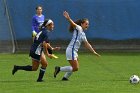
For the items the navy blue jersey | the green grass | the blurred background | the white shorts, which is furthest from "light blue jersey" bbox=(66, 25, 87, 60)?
the blurred background

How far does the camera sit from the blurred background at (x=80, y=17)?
25578 mm

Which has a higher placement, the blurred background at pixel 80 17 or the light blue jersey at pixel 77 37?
the light blue jersey at pixel 77 37

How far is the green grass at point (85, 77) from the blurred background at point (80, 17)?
4.64 feet

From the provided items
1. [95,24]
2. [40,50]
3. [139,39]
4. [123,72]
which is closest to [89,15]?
[95,24]

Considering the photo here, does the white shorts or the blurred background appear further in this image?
the blurred background

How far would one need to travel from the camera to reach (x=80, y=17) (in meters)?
25.7

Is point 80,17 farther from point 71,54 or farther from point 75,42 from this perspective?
point 71,54

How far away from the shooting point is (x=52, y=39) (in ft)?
84.5

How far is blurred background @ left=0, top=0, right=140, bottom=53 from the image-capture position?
25578mm

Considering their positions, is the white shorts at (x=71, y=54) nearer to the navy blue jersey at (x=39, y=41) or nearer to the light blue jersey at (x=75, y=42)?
Answer: the light blue jersey at (x=75, y=42)

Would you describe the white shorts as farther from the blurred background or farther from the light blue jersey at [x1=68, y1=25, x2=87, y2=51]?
the blurred background

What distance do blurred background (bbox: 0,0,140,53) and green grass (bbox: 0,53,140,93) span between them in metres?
1.41

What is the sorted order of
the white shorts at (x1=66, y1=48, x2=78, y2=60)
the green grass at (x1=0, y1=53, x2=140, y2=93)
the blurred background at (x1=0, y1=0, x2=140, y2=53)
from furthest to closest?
the blurred background at (x1=0, y1=0, x2=140, y2=53), the white shorts at (x1=66, y1=48, x2=78, y2=60), the green grass at (x1=0, y1=53, x2=140, y2=93)

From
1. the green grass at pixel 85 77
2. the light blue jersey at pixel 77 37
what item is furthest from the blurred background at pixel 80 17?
the light blue jersey at pixel 77 37
